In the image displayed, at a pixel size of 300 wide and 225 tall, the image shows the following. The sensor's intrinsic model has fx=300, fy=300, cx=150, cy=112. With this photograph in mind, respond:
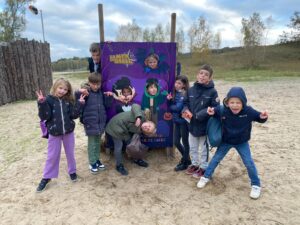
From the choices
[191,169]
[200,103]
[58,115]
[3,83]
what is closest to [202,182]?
[191,169]

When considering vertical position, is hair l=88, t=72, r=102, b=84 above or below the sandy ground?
above

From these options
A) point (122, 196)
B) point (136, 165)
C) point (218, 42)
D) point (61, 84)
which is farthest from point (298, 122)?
point (218, 42)

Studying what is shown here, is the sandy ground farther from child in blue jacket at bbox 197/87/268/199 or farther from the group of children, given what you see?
child in blue jacket at bbox 197/87/268/199

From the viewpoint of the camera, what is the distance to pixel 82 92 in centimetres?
418

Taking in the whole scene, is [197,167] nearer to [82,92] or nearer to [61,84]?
[82,92]

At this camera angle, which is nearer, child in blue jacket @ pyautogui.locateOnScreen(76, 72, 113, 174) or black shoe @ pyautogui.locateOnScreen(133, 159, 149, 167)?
child in blue jacket @ pyautogui.locateOnScreen(76, 72, 113, 174)

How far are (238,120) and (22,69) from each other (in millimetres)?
8941

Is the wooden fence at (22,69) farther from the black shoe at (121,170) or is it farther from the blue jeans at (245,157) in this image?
the blue jeans at (245,157)

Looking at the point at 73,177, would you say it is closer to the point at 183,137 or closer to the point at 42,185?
the point at 42,185

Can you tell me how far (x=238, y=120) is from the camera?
3.75 meters

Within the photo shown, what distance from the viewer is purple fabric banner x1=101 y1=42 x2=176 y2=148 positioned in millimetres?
4527

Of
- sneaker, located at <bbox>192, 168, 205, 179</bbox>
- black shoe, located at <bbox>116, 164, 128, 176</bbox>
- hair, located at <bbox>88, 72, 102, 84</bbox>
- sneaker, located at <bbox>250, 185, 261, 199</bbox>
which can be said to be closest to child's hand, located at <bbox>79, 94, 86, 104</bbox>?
hair, located at <bbox>88, 72, 102, 84</bbox>

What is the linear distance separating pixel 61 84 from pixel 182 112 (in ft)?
5.64

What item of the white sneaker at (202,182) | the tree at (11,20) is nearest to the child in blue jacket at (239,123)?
the white sneaker at (202,182)
